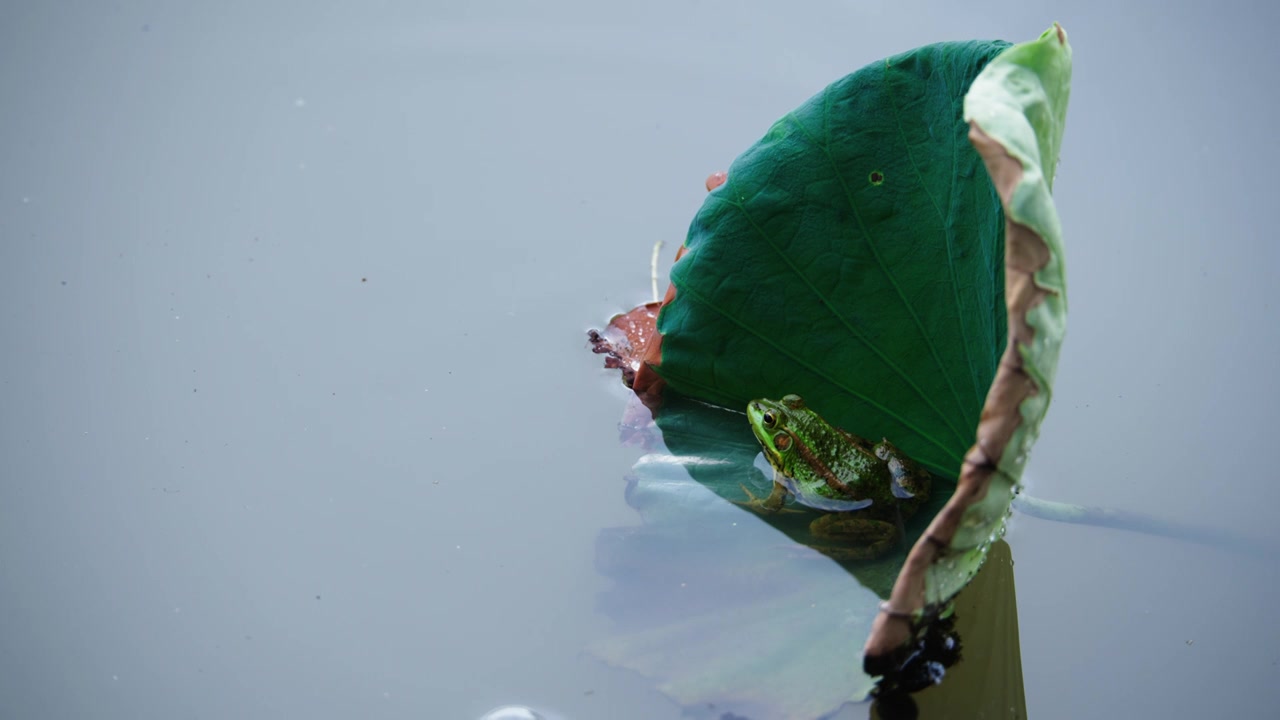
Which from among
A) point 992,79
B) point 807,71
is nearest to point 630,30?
point 807,71

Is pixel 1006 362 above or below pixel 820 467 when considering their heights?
above

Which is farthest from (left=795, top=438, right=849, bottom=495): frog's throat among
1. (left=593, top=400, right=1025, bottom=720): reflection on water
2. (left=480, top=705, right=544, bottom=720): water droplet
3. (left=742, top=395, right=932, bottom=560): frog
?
(left=480, top=705, right=544, bottom=720): water droplet

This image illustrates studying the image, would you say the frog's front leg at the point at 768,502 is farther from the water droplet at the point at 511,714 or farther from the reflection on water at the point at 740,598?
the water droplet at the point at 511,714

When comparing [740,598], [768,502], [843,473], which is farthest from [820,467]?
[740,598]

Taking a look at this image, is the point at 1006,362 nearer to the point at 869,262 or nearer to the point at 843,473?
the point at 869,262

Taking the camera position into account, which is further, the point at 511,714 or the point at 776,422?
the point at 776,422

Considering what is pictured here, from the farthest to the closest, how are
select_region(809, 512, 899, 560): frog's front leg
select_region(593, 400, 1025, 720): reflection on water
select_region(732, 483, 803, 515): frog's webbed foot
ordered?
select_region(732, 483, 803, 515): frog's webbed foot → select_region(809, 512, 899, 560): frog's front leg → select_region(593, 400, 1025, 720): reflection on water

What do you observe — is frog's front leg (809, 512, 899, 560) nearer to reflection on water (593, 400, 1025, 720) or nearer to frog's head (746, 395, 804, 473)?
reflection on water (593, 400, 1025, 720)
